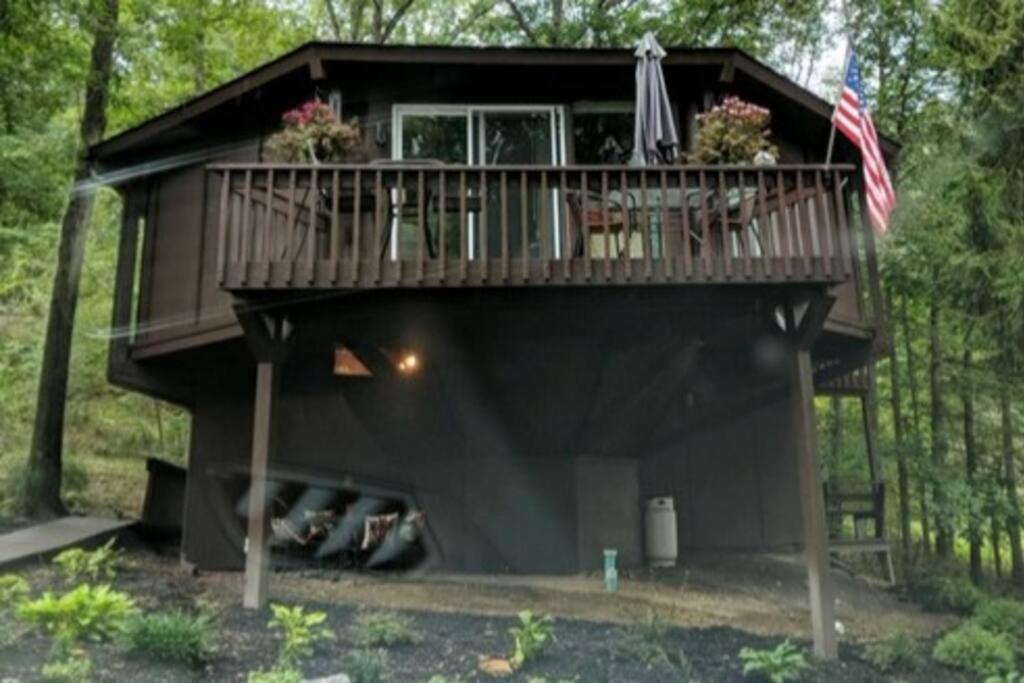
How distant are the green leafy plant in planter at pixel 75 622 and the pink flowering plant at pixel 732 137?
5355 mm

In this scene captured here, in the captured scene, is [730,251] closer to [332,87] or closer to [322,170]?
[322,170]

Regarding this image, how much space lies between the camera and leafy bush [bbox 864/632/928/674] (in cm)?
504

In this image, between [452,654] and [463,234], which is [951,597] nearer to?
[452,654]

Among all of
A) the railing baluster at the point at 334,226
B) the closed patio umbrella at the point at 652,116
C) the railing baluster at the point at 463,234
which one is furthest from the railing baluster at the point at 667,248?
the railing baluster at the point at 334,226

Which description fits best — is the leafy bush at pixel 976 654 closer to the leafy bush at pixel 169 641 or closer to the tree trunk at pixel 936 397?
the leafy bush at pixel 169 641

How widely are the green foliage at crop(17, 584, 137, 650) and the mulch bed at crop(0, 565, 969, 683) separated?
0.31ft

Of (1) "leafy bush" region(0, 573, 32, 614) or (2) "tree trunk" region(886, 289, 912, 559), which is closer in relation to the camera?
(1) "leafy bush" region(0, 573, 32, 614)

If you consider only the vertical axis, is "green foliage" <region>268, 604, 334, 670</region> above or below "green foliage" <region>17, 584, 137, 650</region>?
below

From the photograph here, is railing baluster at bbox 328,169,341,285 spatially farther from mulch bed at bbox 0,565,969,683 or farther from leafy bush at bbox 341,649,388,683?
leafy bush at bbox 341,649,388,683

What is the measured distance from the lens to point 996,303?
8883 millimetres

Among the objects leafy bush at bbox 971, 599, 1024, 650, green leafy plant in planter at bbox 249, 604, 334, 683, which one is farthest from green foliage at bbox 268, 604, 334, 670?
leafy bush at bbox 971, 599, 1024, 650

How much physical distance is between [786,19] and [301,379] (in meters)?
11.9

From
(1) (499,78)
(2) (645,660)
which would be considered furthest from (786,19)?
(2) (645,660)

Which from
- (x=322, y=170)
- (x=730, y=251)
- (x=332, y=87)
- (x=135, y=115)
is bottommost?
(x=730, y=251)
